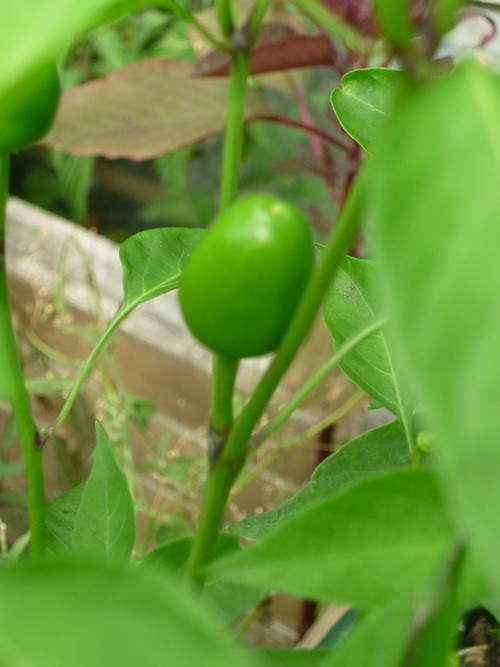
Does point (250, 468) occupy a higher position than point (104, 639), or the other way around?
point (104, 639)

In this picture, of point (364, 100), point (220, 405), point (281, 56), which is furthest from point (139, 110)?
point (220, 405)

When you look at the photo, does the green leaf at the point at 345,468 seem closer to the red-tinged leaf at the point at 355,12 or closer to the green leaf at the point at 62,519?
the green leaf at the point at 62,519

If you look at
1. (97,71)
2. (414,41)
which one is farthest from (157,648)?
(97,71)

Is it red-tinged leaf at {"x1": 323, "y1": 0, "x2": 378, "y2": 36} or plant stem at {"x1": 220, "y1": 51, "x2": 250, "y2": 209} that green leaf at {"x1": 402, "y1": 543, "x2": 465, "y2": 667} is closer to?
plant stem at {"x1": 220, "y1": 51, "x2": 250, "y2": 209}

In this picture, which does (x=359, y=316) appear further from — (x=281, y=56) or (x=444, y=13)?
(x=281, y=56)

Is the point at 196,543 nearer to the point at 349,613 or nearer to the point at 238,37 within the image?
the point at 238,37
